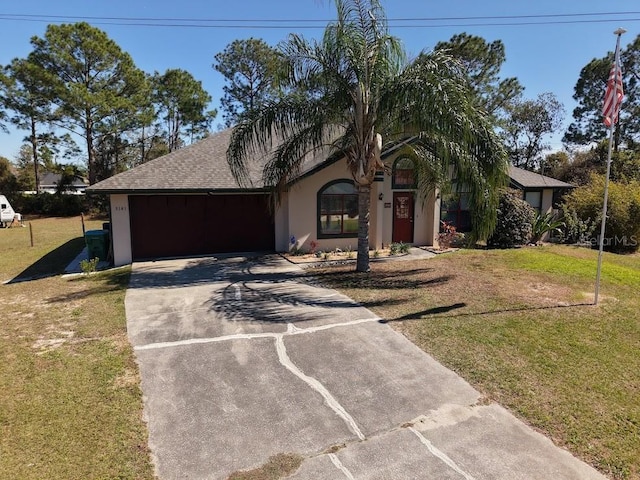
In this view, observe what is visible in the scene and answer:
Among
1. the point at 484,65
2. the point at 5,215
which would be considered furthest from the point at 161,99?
the point at 484,65

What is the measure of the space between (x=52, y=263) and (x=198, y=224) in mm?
5378

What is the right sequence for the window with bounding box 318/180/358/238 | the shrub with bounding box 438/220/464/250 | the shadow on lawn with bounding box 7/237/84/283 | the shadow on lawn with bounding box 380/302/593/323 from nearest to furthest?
the shadow on lawn with bounding box 380/302/593/323
the shadow on lawn with bounding box 7/237/84/283
the window with bounding box 318/180/358/238
the shrub with bounding box 438/220/464/250

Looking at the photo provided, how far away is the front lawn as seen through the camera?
4625mm

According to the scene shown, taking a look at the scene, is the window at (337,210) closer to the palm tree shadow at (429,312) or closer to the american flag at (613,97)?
the palm tree shadow at (429,312)

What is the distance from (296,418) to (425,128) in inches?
288

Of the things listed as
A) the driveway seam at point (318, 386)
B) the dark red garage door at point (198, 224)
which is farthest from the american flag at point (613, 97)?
the dark red garage door at point (198, 224)

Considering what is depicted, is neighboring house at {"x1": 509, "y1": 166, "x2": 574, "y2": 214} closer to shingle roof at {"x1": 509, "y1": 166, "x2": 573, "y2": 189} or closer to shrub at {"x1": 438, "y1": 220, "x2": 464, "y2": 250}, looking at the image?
shingle roof at {"x1": 509, "y1": 166, "x2": 573, "y2": 189}

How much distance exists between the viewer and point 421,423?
4641 millimetres

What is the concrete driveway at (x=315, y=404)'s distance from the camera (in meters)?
3.99

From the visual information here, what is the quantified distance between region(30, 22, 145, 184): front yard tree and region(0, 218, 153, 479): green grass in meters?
26.3

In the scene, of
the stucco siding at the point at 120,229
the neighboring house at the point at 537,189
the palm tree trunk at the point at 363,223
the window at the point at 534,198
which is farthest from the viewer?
the window at the point at 534,198

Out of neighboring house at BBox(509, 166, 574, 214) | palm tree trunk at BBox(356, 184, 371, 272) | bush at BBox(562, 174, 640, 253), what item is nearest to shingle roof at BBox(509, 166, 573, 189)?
neighboring house at BBox(509, 166, 574, 214)

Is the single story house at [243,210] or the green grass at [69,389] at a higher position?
the single story house at [243,210]

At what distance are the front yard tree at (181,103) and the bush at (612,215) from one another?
3510 centimetres
